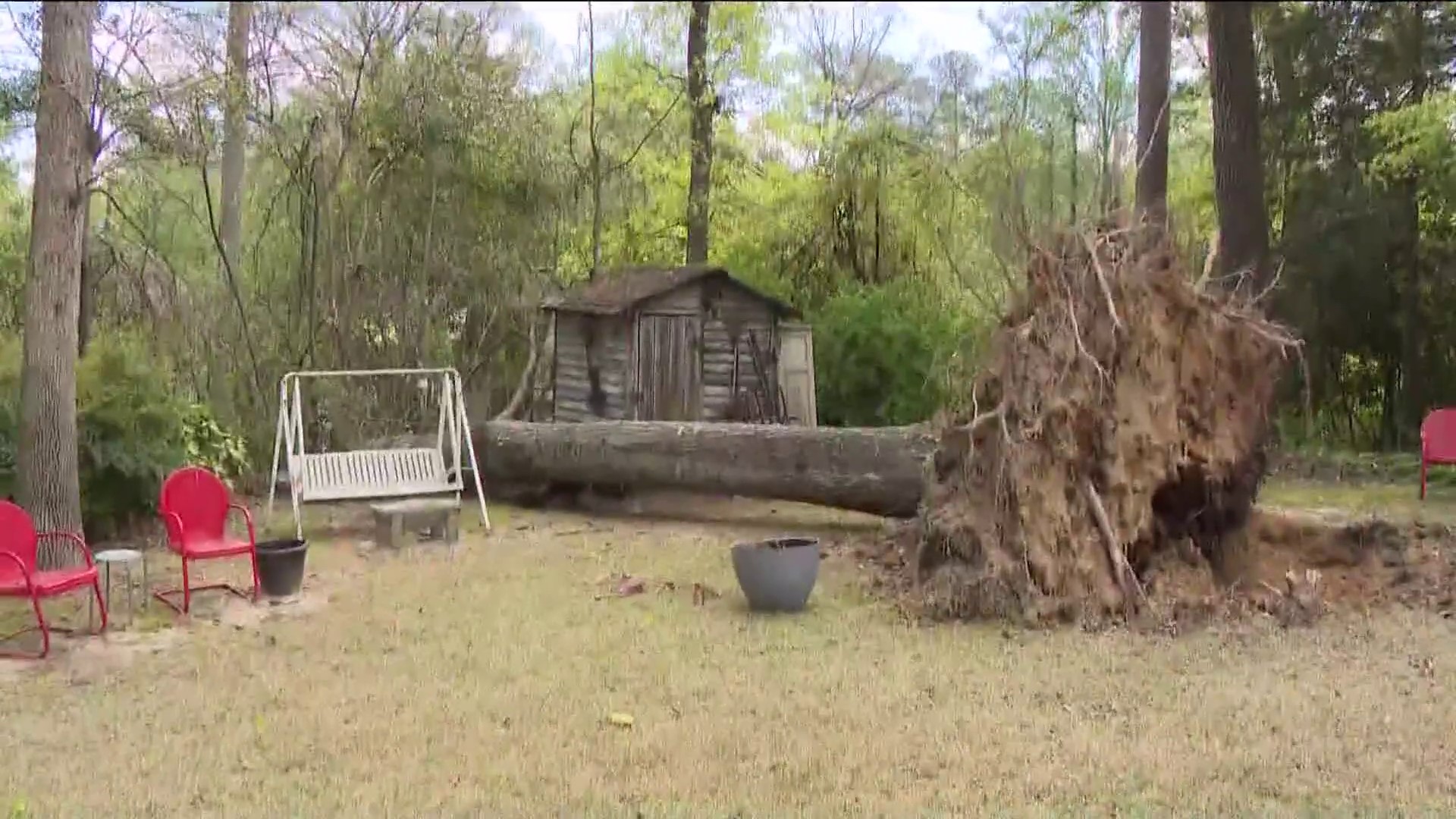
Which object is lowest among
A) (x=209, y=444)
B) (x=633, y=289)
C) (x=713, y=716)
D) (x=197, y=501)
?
(x=713, y=716)

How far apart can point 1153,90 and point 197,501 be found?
672 cm

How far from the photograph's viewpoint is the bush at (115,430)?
898cm

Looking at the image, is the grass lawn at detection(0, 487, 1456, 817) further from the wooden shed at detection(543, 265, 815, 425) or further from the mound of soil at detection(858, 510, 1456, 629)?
the wooden shed at detection(543, 265, 815, 425)

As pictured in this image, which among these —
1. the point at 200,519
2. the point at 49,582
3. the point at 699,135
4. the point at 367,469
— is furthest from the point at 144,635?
the point at 699,135

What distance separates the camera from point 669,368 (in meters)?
13.7

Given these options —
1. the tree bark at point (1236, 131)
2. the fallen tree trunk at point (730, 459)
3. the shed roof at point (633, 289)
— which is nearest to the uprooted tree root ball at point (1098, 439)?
the tree bark at point (1236, 131)

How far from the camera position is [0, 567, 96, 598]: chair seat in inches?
237

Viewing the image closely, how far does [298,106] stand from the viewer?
12688 millimetres

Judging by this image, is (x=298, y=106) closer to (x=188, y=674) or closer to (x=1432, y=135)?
(x=188, y=674)

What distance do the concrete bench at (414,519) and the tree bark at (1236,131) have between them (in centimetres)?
589

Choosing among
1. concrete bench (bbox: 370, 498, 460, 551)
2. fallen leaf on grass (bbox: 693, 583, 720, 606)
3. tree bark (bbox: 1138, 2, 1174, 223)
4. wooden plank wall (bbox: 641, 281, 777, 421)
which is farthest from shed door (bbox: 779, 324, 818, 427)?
tree bark (bbox: 1138, 2, 1174, 223)

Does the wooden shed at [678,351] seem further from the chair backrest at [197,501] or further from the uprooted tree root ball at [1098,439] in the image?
the uprooted tree root ball at [1098,439]

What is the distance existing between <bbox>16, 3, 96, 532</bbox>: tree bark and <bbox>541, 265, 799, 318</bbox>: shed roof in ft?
20.5

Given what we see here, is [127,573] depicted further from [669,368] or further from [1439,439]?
[1439,439]
